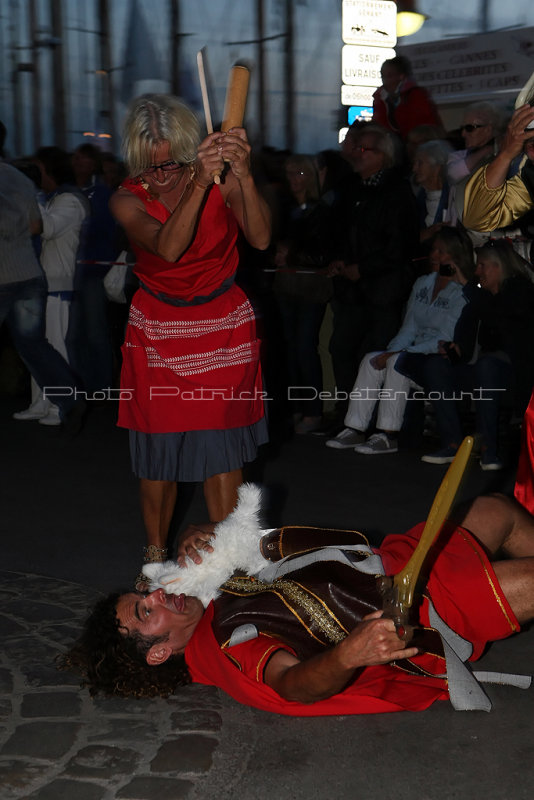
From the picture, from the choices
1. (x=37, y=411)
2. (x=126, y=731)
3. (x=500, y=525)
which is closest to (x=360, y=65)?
(x=37, y=411)

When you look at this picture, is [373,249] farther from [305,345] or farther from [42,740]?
[42,740]

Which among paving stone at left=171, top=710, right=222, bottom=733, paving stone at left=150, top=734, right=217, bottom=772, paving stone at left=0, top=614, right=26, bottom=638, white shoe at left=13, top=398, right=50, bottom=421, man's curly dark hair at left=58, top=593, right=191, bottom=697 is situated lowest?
white shoe at left=13, top=398, right=50, bottom=421

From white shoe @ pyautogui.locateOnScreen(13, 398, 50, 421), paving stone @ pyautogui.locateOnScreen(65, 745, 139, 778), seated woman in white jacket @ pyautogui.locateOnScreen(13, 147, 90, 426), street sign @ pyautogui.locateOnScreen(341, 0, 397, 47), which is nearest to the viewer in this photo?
paving stone @ pyautogui.locateOnScreen(65, 745, 139, 778)

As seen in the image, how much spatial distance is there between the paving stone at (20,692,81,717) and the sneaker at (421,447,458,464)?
12.0 feet

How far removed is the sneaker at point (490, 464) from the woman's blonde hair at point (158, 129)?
3279 mm

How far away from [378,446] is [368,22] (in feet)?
36.3

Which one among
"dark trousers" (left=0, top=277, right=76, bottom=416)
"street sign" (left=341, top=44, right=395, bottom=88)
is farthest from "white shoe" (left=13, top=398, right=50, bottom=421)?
"street sign" (left=341, top=44, right=395, bottom=88)

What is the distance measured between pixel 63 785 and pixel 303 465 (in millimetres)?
3884

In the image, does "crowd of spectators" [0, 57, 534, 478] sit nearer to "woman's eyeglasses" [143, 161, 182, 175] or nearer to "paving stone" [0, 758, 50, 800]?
"woman's eyeglasses" [143, 161, 182, 175]

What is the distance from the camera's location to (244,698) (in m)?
2.91

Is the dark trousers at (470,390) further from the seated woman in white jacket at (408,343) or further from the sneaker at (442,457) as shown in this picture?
the seated woman in white jacket at (408,343)

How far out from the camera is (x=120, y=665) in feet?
9.66

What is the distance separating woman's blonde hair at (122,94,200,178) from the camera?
353 cm

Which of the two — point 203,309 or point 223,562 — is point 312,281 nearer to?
point 203,309
